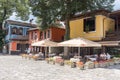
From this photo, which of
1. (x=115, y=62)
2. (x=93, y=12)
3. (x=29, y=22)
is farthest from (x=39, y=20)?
(x=29, y=22)

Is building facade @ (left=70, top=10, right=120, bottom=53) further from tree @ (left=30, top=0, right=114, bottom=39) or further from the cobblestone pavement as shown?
the cobblestone pavement

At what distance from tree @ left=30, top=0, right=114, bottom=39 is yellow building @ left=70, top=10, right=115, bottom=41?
1.09m

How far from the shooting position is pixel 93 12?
26531mm

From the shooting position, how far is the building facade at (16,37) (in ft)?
152

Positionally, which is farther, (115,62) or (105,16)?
(105,16)

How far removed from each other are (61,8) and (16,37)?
23.6 metres

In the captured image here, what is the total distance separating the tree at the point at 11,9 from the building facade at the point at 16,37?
244 cm

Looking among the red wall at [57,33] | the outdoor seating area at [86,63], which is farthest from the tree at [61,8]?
the red wall at [57,33]

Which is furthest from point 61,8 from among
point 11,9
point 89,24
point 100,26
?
point 11,9

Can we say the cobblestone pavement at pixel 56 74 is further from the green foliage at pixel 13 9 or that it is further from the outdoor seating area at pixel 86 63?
the green foliage at pixel 13 9

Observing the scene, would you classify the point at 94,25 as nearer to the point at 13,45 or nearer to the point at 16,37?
the point at 13,45

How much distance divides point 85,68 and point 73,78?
5.10 metres

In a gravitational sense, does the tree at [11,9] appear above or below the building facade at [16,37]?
above

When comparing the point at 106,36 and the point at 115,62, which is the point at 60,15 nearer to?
the point at 106,36
